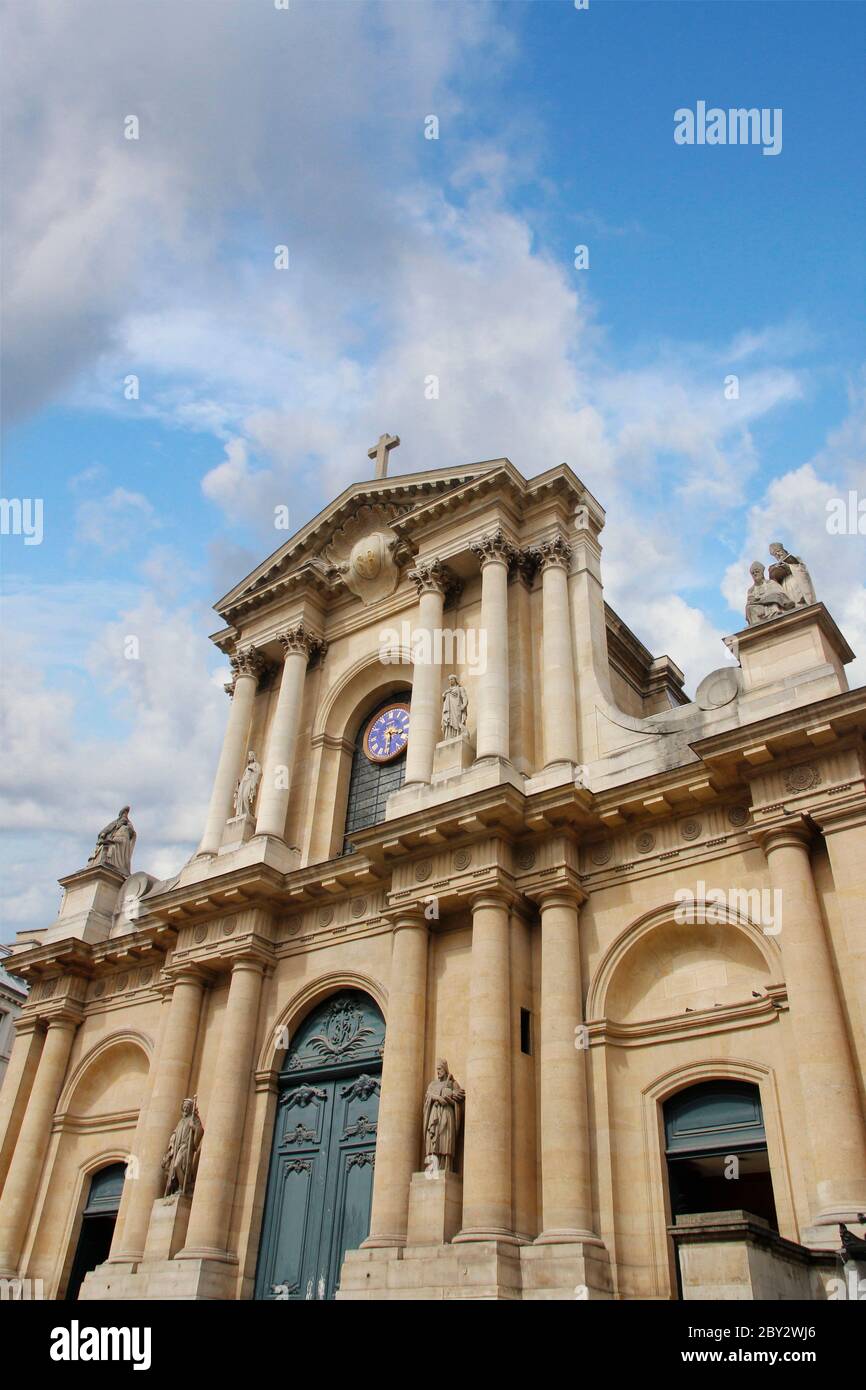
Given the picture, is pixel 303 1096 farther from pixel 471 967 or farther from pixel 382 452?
pixel 382 452

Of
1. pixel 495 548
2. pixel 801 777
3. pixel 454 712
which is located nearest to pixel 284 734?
pixel 454 712

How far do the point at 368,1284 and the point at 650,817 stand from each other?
8317mm

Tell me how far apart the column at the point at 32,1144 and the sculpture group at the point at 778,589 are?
713 inches

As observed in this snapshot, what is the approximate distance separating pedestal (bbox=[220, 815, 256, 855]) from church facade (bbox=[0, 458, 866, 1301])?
0.11 metres

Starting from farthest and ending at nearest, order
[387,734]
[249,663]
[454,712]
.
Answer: [249,663], [387,734], [454,712]

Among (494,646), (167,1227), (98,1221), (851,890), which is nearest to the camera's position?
(851,890)

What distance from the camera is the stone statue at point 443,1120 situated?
16734 mm

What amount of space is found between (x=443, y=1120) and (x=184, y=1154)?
5966 millimetres

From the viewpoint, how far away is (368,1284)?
1573 centimetres

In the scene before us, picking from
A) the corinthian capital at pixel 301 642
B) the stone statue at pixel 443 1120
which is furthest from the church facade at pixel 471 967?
the corinthian capital at pixel 301 642

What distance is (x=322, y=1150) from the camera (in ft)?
64.0

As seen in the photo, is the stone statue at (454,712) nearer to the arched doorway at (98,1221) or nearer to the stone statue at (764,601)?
the stone statue at (764,601)

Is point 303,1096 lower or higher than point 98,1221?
higher
